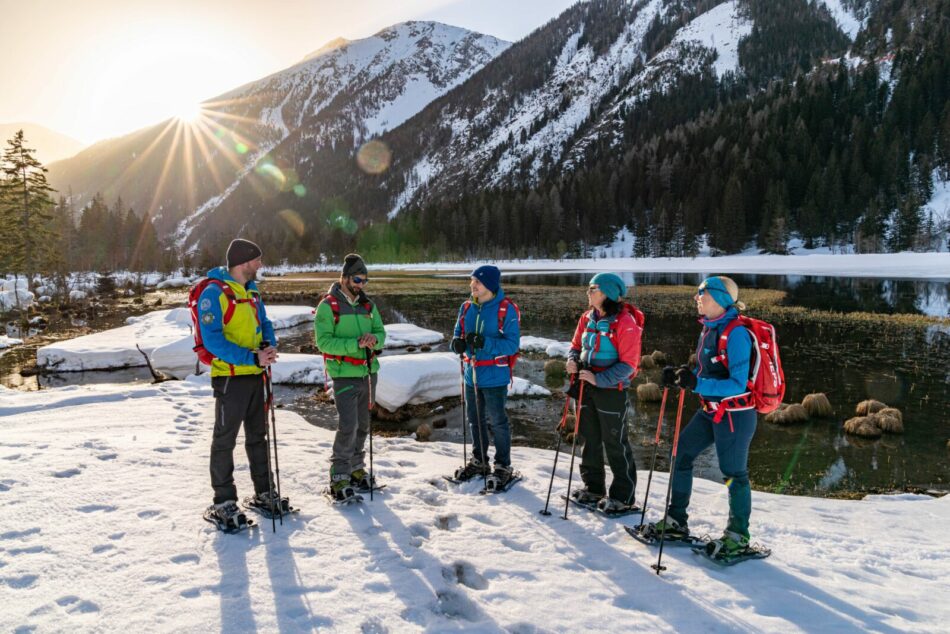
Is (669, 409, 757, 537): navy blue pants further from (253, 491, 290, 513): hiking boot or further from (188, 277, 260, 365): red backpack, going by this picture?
(188, 277, 260, 365): red backpack

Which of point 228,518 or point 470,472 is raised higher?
point 228,518

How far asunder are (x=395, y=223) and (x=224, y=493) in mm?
126932

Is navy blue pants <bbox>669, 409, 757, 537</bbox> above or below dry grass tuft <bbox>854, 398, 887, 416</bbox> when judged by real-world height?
above

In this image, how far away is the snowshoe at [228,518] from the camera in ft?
14.9

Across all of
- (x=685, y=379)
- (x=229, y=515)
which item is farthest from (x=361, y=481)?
(x=685, y=379)

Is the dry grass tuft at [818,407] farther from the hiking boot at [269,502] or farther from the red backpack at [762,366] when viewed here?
the hiking boot at [269,502]

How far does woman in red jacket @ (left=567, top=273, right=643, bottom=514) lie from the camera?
16.4 ft

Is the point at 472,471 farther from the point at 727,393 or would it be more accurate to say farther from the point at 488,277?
the point at 727,393

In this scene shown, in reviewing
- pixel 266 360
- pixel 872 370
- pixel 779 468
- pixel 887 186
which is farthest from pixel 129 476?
pixel 887 186

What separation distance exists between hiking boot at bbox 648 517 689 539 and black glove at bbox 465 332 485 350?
2546 mm

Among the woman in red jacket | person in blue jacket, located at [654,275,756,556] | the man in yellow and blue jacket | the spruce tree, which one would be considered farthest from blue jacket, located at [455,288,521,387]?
the spruce tree

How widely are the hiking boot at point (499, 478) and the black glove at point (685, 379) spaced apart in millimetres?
2661

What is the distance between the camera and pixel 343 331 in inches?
218

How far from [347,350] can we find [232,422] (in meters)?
1.33
